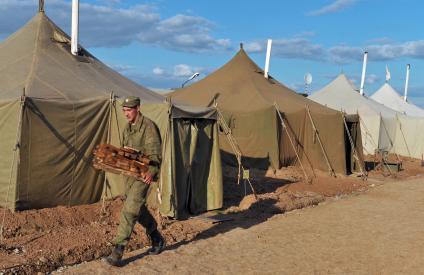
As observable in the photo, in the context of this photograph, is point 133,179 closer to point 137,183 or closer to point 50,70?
point 137,183

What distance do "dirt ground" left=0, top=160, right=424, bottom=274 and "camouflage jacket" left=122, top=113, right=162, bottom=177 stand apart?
146 centimetres

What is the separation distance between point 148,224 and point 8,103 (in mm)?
3186

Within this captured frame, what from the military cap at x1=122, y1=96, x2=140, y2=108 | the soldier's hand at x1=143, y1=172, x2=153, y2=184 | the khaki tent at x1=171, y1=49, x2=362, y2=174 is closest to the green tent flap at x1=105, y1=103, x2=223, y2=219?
the soldier's hand at x1=143, y1=172, x2=153, y2=184

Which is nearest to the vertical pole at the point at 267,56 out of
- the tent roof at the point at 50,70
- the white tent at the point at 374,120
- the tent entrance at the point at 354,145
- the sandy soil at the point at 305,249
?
the tent entrance at the point at 354,145

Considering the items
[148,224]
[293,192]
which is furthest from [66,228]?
[293,192]

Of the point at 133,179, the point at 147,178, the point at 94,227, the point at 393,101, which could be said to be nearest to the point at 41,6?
the point at 94,227

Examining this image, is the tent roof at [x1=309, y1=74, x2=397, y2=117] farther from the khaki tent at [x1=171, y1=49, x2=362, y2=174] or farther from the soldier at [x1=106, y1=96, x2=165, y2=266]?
the soldier at [x1=106, y1=96, x2=165, y2=266]

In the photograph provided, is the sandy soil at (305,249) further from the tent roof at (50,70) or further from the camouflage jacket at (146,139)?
the tent roof at (50,70)

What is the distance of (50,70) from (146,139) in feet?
13.1

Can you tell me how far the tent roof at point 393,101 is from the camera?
105 feet

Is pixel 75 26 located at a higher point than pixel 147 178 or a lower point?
higher

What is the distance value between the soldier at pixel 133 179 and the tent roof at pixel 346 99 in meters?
18.8

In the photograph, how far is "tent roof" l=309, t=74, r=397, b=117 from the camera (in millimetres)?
24250

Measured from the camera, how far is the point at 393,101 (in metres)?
32.9
